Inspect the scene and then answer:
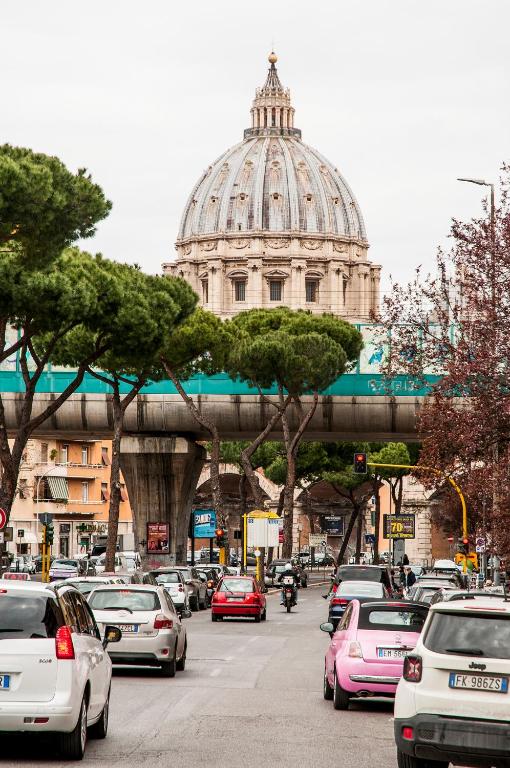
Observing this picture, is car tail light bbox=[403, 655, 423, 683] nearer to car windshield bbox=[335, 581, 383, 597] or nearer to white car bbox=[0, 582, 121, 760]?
white car bbox=[0, 582, 121, 760]

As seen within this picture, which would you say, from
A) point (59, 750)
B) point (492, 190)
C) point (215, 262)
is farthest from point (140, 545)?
point (215, 262)

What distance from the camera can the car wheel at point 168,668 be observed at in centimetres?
1944

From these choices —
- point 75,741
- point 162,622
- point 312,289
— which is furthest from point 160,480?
point 312,289

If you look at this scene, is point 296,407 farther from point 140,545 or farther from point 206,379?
point 140,545

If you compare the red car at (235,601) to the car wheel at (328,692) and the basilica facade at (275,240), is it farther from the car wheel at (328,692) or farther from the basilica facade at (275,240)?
the basilica facade at (275,240)

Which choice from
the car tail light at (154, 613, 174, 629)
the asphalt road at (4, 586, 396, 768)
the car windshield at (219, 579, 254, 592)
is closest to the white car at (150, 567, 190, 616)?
the car windshield at (219, 579, 254, 592)

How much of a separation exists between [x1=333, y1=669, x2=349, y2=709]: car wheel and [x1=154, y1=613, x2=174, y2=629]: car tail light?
3.70 m

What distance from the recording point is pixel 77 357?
139 ft

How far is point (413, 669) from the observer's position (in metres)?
10.4

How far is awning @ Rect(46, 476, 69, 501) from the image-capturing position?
3885 inches

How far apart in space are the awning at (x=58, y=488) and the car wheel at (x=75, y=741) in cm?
8812

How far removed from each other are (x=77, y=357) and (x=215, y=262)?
14600cm

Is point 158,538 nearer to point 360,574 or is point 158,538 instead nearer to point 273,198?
point 360,574

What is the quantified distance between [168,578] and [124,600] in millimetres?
19777
